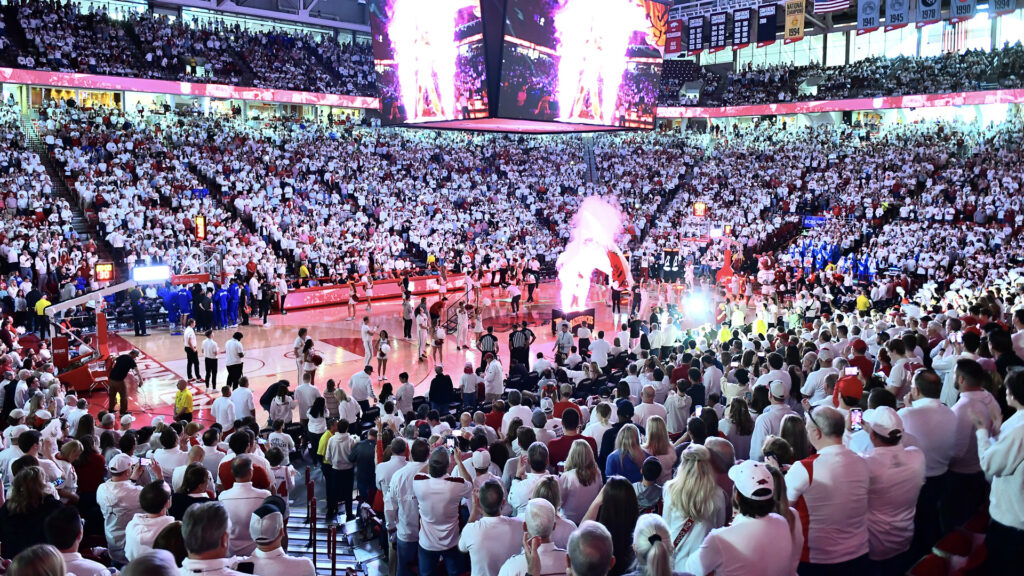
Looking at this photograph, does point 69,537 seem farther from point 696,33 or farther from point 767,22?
point 696,33

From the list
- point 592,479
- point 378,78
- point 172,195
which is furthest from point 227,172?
point 592,479

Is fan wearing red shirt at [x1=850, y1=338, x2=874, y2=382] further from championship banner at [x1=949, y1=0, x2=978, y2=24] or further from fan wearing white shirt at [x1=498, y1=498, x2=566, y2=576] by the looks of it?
championship banner at [x1=949, y1=0, x2=978, y2=24]

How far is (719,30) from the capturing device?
129 feet

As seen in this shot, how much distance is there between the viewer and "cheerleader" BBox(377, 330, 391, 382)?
16.2 m

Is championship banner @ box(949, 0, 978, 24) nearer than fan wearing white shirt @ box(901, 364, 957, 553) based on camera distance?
No

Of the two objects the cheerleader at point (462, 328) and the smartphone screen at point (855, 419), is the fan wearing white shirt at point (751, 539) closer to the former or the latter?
the smartphone screen at point (855, 419)

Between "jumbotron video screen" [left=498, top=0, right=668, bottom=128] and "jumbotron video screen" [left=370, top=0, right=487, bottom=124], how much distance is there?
928 mm

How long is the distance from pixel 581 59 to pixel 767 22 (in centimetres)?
1993

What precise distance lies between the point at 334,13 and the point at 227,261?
102 ft

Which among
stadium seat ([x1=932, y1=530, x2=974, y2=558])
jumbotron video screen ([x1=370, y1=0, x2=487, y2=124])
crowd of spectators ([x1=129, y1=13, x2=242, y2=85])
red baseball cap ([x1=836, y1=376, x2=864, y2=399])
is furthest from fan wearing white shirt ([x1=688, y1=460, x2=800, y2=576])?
crowd of spectators ([x1=129, y1=13, x2=242, y2=85])

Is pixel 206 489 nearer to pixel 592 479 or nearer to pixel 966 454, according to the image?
pixel 592 479

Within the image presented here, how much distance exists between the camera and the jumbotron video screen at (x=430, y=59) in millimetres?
21047

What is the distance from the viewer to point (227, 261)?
23625 mm

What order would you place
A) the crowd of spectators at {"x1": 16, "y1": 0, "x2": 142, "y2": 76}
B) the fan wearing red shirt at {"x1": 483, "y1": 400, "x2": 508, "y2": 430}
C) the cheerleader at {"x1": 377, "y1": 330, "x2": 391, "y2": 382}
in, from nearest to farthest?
the fan wearing red shirt at {"x1": 483, "y1": 400, "x2": 508, "y2": 430} < the cheerleader at {"x1": 377, "y1": 330, "x2": 391, "y2": 382} < the crowd of spectators at {"x1": 16, "y1": 0, "x2": 142, "y2": 76}
